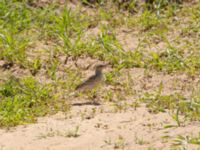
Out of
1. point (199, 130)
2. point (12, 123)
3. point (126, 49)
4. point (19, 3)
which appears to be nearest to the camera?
point (199, 130)

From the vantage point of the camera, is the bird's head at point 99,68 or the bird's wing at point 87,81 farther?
the bird's head at point 99,68

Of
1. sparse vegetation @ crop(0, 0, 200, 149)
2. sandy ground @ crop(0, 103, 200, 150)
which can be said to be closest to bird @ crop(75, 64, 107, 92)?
sparse vegetation @ crop(0, 0, 200, 149)

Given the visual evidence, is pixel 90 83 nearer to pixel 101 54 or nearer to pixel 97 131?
pixel 97 131

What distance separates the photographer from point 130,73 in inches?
392

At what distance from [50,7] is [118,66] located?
2273 mm

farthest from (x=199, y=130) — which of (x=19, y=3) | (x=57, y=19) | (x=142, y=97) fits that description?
(x=19, y=3)

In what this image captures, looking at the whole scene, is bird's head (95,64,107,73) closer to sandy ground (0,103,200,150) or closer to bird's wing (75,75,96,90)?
bird's wing (75,75,96,90)

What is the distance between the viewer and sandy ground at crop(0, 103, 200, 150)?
746cm

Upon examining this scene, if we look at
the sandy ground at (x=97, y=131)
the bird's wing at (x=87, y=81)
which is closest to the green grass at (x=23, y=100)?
the sandy ground at (x=97, y=131)

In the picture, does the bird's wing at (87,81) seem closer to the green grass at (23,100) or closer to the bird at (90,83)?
the bird at (90,83)

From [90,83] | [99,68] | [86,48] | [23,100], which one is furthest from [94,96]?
[86,48]

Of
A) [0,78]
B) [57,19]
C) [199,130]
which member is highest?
[57,19]

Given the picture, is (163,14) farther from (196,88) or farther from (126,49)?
(196,88)

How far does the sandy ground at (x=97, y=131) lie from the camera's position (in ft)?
24.5
